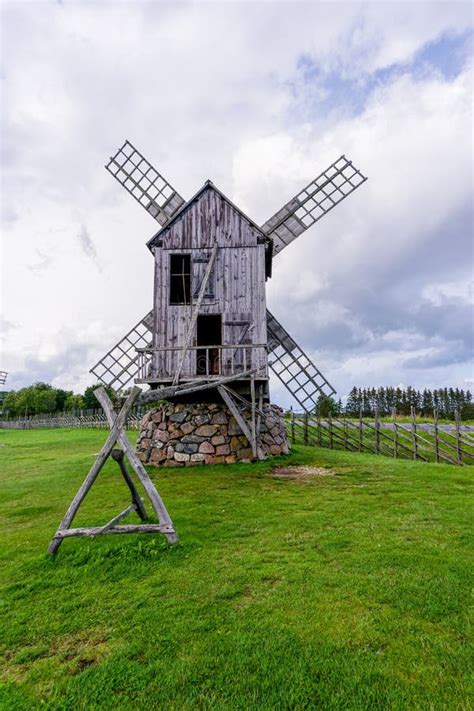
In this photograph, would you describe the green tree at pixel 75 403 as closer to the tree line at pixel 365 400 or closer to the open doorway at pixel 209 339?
the tree line at pixel 365 400

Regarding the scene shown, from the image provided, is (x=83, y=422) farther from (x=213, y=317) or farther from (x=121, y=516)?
(x=121, y=516)

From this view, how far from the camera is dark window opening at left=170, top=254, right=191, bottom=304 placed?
49.9ft

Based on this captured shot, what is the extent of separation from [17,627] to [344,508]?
6.02m

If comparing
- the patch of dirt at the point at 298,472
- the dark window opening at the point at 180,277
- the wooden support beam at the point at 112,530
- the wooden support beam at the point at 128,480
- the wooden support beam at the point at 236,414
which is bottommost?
the patch of dirt at the point at 298,472

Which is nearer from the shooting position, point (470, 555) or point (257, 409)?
point (470, 555)

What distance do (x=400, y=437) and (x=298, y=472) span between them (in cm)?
1191

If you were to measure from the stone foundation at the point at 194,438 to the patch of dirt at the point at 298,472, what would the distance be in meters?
1.65

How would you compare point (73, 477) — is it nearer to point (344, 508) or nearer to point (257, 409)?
point (257, 409)

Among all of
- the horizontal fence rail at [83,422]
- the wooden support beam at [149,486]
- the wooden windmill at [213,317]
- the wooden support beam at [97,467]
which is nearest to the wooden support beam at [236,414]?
the wooden windmill at [213,317]

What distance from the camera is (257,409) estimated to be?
14.6 metres

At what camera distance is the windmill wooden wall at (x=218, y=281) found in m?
13.9

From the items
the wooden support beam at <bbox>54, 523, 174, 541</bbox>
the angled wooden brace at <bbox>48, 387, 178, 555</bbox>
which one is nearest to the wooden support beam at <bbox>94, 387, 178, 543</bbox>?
the angled wooden brace at <bbox>48, 387, 178, 555</bbox>

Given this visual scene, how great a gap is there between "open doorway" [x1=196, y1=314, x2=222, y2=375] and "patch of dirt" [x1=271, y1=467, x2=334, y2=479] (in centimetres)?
443

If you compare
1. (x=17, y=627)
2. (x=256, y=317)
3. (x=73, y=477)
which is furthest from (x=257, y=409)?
(x=17, y=627)
